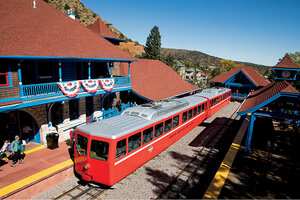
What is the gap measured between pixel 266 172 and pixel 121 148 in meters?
7.94

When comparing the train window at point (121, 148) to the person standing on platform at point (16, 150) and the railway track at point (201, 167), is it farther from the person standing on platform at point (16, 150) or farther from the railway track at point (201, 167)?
the person standing on platform at point (16, 150)

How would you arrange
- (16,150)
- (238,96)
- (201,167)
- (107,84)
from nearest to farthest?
(16,150) → (201,167) → (107,84) → (238,96)

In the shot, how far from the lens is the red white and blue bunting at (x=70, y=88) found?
1175 cm

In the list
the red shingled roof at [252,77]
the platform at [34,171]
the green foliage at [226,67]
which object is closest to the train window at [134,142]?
the platform at [34,171]

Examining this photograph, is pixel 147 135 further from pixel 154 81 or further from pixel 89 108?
pixel 154 81

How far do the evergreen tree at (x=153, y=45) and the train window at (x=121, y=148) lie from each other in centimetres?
4280

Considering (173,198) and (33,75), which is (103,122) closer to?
(173,198)

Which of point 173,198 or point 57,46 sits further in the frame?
point 57,46

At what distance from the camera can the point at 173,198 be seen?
8242 millimetres

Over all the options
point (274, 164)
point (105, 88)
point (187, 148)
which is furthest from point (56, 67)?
point (274, 164)

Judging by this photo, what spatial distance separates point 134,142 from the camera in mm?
9195

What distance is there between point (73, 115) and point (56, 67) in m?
3.75

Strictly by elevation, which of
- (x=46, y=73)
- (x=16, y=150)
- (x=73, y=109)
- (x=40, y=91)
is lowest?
(x=16, y=150)

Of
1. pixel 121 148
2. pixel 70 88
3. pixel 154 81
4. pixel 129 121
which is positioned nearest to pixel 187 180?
pixel 121 148
